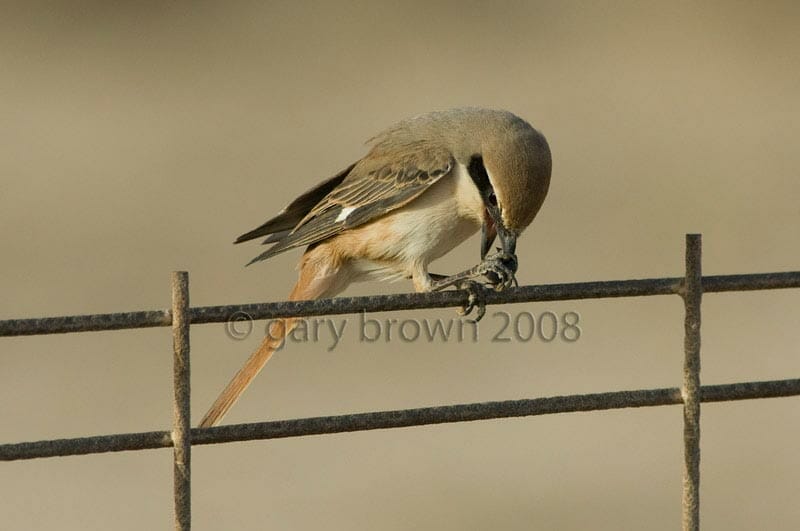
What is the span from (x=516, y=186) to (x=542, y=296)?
1568 millimetres

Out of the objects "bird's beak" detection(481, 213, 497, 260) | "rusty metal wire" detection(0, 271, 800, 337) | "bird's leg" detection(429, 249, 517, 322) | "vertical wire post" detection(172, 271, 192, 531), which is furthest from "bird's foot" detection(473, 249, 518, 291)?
"vertical wire post" detection(172, 271, 192, 531)

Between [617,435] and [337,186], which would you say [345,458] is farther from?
[337,186]

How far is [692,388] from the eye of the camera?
9.00ft

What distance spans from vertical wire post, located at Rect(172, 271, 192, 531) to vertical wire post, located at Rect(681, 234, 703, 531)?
3.14 ft


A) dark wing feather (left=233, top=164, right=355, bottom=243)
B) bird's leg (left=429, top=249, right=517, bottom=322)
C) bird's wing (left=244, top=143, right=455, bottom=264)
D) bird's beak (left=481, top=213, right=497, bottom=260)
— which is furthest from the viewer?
dark wing feather (left=233, top=164, right=355, bottom=243)

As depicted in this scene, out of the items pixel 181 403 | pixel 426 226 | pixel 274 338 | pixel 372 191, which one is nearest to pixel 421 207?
pixel 426 226

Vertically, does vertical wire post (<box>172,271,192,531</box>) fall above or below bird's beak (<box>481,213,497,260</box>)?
below

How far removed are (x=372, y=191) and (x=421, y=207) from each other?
→ 212mm

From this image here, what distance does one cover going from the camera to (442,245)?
4.59m

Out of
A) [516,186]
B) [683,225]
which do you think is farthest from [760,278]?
[683,225]

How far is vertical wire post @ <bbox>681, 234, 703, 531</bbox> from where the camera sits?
272 cm

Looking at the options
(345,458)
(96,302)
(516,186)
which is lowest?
(345,458)

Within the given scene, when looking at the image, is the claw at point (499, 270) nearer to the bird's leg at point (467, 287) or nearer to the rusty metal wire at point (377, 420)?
the bird's leg at point (467, 287)

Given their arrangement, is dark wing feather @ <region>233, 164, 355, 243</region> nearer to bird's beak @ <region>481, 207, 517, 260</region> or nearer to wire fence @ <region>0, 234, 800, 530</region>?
bird's beak @ <region>481, 207, 517, 260</region>
